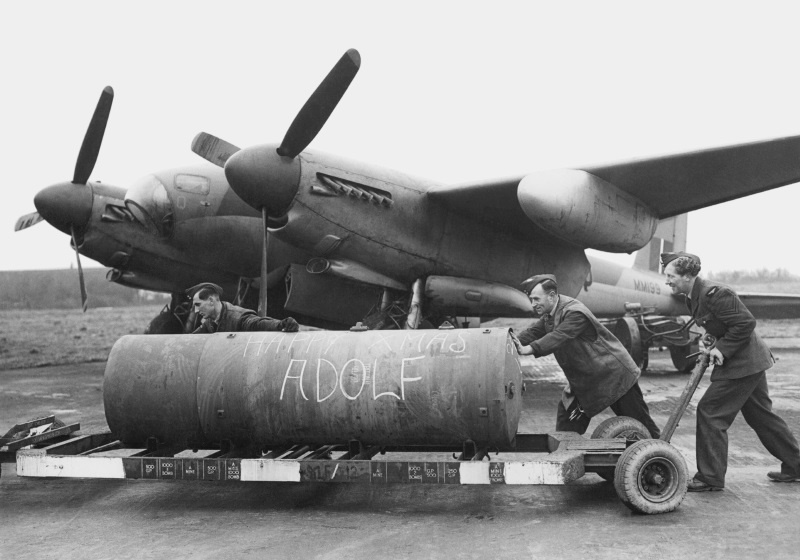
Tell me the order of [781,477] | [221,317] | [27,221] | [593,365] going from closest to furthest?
[781,477]
[593,365]
[221,317]
[27,221]

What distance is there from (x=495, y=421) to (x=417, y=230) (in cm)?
586

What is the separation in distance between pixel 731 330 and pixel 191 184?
8.62m

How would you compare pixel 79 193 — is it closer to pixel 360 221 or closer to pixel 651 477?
pixel 360 221

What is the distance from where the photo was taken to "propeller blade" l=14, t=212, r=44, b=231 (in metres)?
14.1

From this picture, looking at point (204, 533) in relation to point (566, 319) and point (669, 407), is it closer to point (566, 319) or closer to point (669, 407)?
point (566, 319)

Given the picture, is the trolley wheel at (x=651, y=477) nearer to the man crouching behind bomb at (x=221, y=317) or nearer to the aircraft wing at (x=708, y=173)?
the man crouching behind bomb at (x=221, y=317)

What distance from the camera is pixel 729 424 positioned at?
16.9ft

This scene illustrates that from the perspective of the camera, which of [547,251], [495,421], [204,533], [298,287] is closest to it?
[204,533]

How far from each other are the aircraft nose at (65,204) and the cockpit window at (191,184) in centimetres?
198

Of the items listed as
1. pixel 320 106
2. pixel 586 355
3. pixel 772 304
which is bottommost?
pixel 586 355

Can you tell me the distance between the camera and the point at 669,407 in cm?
955

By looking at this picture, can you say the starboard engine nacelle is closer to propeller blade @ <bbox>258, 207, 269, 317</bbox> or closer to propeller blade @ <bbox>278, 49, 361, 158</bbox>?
propeller blade @ <bbox>278, 49, 361, 158</bbox>

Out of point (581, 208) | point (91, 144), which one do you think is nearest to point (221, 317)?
point (581, 208)

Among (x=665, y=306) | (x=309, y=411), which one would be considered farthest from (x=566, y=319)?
(x=665, y=306)
